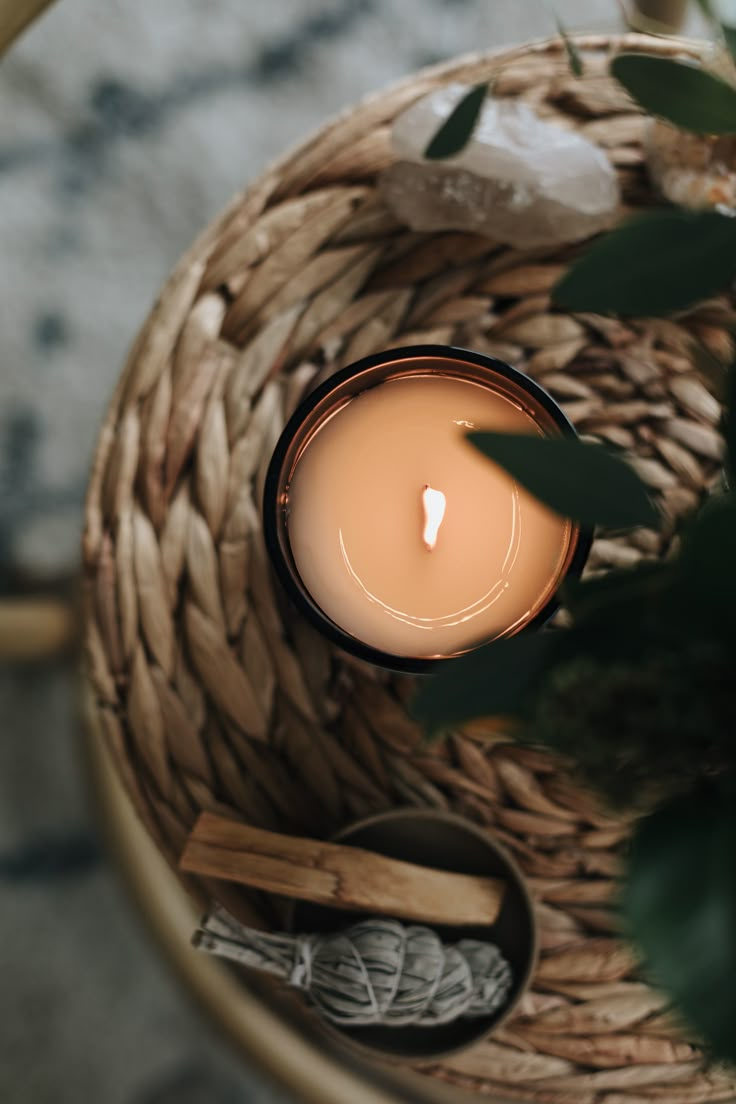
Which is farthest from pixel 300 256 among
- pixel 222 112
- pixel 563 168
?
pixel 222 112

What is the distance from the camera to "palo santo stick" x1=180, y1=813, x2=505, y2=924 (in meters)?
0.49

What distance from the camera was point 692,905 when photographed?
233 millimetres

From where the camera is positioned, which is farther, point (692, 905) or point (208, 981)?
point (208, 981)

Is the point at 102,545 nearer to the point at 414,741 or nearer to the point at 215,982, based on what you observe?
the point at 414,741

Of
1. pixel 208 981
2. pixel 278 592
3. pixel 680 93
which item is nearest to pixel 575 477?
pixel 680 93

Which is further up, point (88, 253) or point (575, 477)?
point (88, 253)

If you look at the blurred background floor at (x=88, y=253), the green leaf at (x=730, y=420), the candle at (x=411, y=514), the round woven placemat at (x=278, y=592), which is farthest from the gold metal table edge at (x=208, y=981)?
the green leaf at (x=730, y=420)

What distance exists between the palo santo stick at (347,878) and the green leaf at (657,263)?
1.01 feet

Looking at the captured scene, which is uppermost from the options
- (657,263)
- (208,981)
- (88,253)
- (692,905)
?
(88,253)

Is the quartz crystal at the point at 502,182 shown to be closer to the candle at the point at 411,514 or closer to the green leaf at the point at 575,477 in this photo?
the candle at the point at 411,514

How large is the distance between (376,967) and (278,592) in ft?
0.65

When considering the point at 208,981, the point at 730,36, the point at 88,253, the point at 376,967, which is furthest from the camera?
the point at 88,253

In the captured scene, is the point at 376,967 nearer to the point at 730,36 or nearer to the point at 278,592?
the point at 278,592

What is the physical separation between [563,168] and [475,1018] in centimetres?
45
